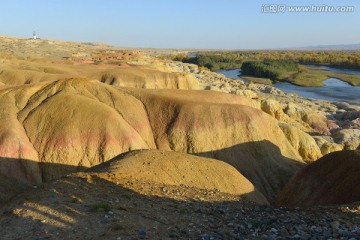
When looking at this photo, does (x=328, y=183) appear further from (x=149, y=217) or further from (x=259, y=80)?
(x=259, y=80)

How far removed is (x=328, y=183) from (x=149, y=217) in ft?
35.6

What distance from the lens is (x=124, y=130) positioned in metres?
29.3

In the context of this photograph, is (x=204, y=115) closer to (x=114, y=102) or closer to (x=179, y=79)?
(x=114, y=102)

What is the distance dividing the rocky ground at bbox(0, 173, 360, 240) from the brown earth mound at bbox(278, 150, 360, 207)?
5.24 m

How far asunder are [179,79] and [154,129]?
20.3 metres

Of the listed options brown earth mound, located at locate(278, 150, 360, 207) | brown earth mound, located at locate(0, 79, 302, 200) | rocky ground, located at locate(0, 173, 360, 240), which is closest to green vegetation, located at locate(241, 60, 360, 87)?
brown earth mound, located at locate(0, 79, 302, 200)

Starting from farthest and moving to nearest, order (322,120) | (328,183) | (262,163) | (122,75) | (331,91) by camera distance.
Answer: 1. (331,91)
2. (322,120)
3. (122,75)
4. (262,163)
5. (328,183)

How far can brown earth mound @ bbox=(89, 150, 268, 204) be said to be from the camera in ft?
57.9

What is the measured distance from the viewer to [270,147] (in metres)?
32.5

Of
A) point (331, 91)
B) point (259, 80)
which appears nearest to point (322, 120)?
point (331, 91)

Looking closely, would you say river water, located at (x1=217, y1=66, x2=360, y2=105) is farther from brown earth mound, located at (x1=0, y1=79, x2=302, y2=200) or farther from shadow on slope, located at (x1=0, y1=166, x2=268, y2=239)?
shadow on slope, located at (x1=0, y1=166, x2=268, y2=239)

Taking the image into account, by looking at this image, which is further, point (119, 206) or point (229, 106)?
point (229, 106)

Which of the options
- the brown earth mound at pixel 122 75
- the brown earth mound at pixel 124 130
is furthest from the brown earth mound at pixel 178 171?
the brown earth mound at pixel 122 75

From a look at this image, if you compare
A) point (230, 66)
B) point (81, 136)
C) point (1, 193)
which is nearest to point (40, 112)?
point (81, 136)
